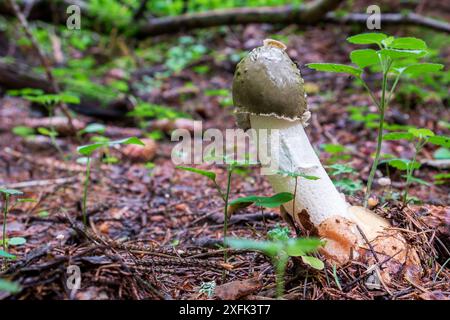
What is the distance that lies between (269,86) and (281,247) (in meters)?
0.90

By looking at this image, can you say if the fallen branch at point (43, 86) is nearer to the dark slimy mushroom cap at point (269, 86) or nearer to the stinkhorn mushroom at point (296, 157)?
the stinkhorn mushroom at point (296, 157)

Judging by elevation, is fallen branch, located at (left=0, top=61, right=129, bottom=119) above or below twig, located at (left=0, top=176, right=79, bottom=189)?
above

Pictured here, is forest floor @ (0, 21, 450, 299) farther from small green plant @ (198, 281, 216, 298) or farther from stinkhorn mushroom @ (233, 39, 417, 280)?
stinkhorn mushroom @ (233, 39, 417, 280)

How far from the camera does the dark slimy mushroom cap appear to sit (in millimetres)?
2051

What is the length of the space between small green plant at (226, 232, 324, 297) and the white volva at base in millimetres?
298

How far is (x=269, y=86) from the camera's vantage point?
2043 mm

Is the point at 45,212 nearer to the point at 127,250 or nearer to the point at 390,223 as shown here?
the point at 127,250

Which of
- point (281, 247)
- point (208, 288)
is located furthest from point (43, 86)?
point (281, 247)

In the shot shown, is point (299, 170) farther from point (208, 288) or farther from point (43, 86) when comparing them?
point (43, 86)

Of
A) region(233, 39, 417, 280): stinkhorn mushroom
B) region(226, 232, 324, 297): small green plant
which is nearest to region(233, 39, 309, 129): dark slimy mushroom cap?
region(233, 39, 417, 280): stinkhorn mushroom

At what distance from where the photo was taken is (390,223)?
2.31 meters

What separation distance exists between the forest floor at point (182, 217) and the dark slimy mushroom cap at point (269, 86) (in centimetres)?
82
